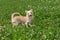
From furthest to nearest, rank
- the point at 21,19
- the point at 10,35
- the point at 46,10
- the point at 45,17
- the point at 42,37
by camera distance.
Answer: the point at 46,10, the point at 45,17, the point at 21,19, the point at 10,35, the point at 42,37

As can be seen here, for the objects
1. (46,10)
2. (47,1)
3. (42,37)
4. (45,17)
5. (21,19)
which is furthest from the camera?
(47,1)

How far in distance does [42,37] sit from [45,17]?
5.04 m

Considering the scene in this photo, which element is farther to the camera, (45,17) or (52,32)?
(45,17)

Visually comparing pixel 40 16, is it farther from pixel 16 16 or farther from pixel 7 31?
pixel 7 31

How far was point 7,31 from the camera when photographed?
33.9 ft

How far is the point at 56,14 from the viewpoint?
14469 millimetres

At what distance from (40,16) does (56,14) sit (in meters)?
0.80

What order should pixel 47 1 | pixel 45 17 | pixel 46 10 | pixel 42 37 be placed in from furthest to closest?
pixel 47 1 → pixel 46 10 → pixel 45 17 → pixel 42 37

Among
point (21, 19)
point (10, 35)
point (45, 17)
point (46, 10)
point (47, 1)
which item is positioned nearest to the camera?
point (10, 35)

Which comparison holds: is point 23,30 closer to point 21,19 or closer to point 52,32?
point 52,32

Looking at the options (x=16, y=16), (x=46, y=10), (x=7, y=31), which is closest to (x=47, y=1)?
(x=46, y=10)

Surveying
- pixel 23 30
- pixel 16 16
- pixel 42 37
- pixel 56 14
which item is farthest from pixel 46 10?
pixel 42 37

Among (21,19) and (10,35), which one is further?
(21,19)

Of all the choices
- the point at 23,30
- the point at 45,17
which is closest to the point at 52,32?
the point at 23,30
